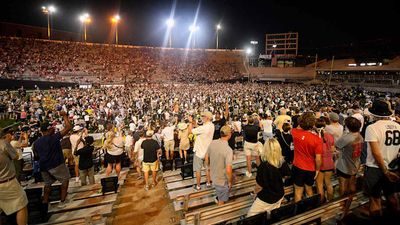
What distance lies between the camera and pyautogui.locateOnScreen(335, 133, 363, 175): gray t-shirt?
4027 mm

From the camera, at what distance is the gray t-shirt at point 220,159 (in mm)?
4078

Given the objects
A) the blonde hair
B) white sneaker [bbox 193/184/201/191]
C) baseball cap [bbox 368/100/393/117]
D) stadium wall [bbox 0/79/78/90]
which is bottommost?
white sneaker [bbox 193/184/201/191]

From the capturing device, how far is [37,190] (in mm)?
4723

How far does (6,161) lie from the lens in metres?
3.40

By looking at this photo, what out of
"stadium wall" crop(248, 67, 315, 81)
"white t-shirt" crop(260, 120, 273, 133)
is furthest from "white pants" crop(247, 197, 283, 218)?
"stadium wall" crop(248, 67, 315, 81)

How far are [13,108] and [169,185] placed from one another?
17942mm

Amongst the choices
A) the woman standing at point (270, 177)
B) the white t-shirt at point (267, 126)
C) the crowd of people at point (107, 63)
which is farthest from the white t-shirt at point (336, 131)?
the crowd of people at point (107, 63)

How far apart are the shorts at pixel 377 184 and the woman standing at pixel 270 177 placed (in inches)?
46.4

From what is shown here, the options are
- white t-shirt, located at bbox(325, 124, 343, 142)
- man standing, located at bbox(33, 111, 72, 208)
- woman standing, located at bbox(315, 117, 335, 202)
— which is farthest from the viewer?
white t-shirt, located at bbox(325, 124, 343, 142)

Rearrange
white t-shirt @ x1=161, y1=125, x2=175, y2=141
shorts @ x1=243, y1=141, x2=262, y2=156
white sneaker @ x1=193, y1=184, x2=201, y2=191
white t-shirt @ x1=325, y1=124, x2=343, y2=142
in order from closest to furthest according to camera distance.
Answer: white t-shirt @ x1=325, y1=124, x2=343, y2=142, white sneaker @ x1=193, y1=184, x2=201, y2=191, shorts @ x1=243, y1=141, x2=262, y2=156, white t-shirt @ x1=161, y1=125, x2=175, y2=141

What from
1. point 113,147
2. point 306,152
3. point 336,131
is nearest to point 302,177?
point 306,152

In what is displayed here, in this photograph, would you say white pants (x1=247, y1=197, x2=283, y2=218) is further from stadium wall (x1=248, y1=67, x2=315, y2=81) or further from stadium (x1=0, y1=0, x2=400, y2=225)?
stadium wall (x1=248, y1=67, x2=315, y2=81)

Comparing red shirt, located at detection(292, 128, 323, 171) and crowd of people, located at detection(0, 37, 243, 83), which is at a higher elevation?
crowd of people, located at detection(0, 37, 243, 83)

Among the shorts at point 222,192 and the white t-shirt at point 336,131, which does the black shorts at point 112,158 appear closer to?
the shorts at point 222,192
